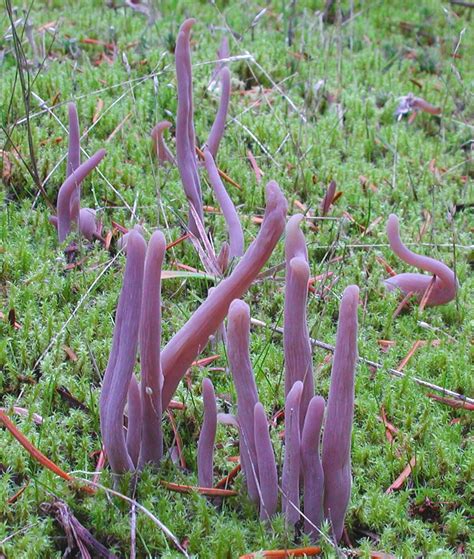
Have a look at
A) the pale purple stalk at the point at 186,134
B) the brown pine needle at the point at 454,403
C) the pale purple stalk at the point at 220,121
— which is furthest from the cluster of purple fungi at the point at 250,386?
the pale purple stalk at the point at 220,121

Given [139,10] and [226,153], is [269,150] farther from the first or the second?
[139,10]

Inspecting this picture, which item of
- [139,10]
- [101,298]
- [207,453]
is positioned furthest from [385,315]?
[139,10]

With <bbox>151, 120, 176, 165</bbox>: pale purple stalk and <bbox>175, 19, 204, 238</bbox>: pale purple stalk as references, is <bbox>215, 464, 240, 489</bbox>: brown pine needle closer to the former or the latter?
<bbox>175, 19, 204, 238</bbox>: pale purple stalk

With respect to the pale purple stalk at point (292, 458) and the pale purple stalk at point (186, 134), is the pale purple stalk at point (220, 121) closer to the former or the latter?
the pale purple stalk at point (186, 134)

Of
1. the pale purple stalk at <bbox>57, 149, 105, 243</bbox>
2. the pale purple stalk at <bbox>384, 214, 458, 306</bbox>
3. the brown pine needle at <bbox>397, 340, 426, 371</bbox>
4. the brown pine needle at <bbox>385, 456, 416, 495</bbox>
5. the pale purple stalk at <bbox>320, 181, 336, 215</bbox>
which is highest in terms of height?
the pale purple stalk at <bbox>57, 149, 105, 243</bbox>

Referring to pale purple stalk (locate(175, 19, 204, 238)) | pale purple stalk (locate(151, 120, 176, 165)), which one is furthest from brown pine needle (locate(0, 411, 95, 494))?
pale purple stalk (locate(151, 120, 176, 165))

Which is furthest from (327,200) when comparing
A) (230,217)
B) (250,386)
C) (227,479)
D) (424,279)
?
(250,386)
